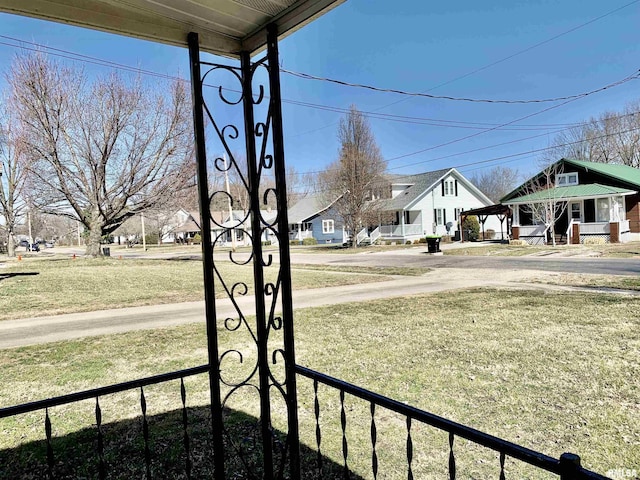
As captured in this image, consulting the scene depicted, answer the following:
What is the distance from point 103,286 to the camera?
33.8 feet

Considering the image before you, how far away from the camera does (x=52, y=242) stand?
66188 mm

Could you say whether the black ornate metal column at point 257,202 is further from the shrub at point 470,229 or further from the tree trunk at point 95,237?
the shrub at point 470,229

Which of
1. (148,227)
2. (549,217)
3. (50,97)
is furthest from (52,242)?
(549,217)

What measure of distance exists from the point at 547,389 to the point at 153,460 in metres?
3.20

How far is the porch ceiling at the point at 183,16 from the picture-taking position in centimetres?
150

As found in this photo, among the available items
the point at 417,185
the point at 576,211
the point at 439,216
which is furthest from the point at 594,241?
the point at 417,185

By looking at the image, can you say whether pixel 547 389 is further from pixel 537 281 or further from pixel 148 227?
pixel 148 227

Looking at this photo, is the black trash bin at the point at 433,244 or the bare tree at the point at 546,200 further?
the bare tree at the point at 546,200

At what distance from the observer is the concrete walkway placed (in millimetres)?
6039

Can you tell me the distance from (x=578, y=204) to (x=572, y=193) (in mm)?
1291

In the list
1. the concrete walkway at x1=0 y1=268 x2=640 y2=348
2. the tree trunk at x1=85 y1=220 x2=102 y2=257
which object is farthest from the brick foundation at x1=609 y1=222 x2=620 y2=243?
the tree trunk at x1=85 y1=220 x2=102 y2=257

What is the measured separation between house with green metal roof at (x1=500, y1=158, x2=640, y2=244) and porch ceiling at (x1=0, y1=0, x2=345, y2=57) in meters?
22.4

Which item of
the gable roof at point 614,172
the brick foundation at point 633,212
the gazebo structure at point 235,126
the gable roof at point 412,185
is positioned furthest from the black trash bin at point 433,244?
the gazebo structure at point 235,126

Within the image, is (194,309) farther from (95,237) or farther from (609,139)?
(609,139)
